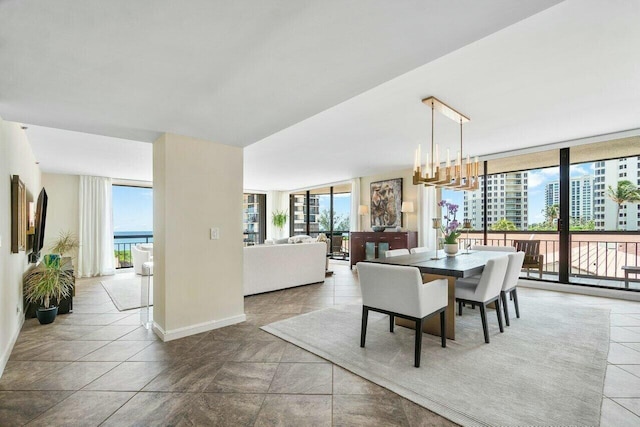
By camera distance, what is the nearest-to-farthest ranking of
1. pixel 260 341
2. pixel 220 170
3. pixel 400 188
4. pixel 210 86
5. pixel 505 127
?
pixel 210 86, pixel 260 341, pixel 220 170, pixel 505 127, pixel 400 188

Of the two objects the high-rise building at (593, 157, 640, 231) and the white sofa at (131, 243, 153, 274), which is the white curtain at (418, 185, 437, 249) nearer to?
the high-rise building at (593, 157, 640, 231)

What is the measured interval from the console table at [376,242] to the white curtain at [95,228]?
5716 mm

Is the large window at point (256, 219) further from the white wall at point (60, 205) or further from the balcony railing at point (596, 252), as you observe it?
the balcony railing at point (596, 252)

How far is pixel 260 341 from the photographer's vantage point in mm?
2975

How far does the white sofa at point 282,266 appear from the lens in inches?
191

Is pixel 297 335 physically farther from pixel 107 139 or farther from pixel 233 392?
pixel 107 139

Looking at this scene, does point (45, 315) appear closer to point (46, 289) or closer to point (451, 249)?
point (46, 289)

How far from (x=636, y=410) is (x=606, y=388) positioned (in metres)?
0.23

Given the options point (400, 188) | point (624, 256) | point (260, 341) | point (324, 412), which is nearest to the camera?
point (324, 412)

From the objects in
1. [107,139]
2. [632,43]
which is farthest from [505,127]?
[107,139]

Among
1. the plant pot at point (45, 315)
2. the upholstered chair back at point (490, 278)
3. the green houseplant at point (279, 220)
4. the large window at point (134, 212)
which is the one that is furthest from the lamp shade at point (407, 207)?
the large window at point (134, 212)

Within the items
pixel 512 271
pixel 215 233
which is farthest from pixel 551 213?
pixel 215 233

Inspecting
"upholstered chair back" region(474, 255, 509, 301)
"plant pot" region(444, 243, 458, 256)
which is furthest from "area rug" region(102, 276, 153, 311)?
"upholstered chair back" region(474, 255, 509, 301)

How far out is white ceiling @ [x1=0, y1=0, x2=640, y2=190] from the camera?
1370 millimetres
